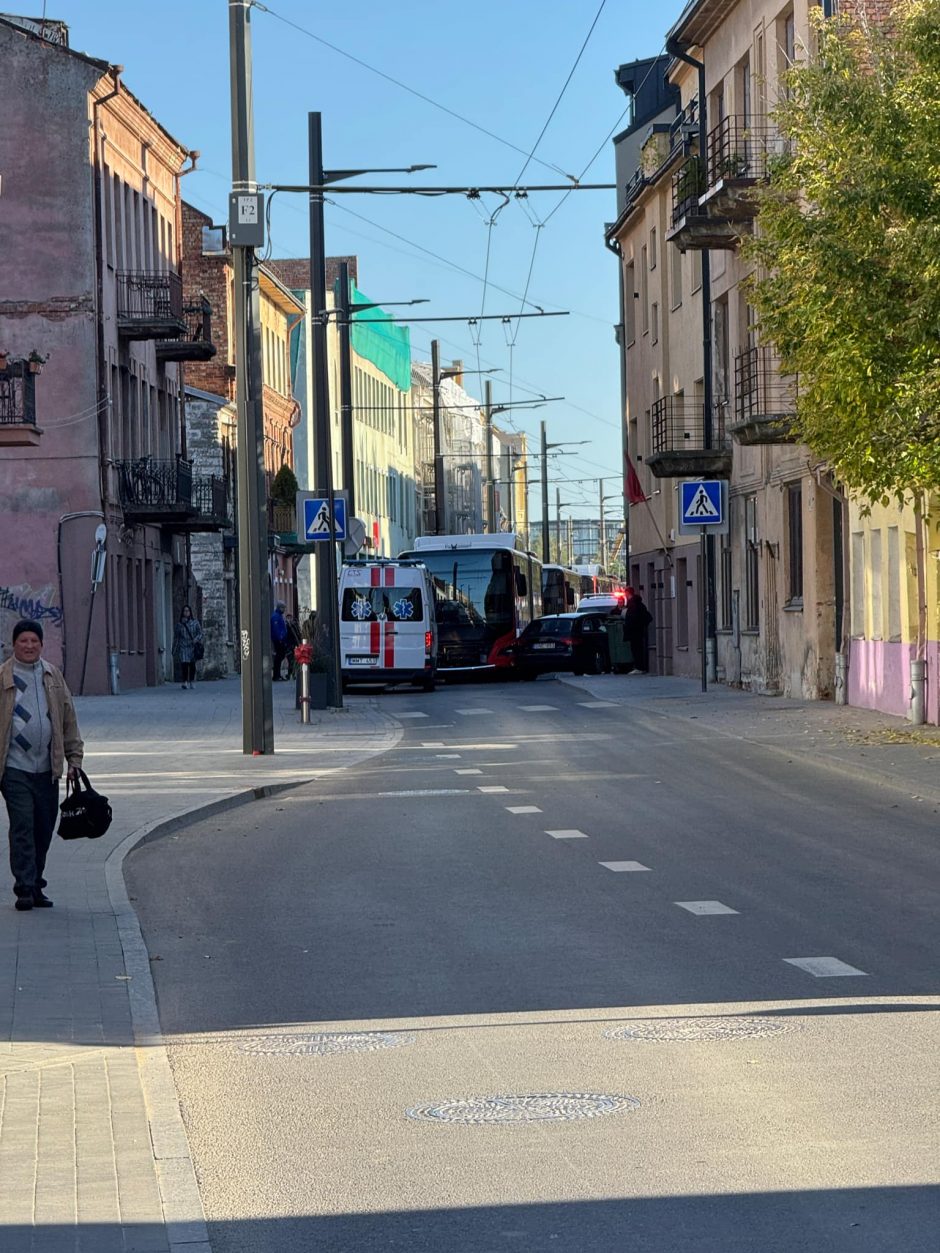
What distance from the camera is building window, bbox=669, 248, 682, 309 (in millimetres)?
46784

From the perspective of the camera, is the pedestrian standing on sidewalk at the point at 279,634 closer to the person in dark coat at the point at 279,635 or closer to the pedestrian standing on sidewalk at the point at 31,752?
the person in dark coat at the point at 279,635

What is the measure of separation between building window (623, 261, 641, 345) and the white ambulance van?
43.3ft

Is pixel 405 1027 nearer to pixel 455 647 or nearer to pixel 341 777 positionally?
pixel 341 777

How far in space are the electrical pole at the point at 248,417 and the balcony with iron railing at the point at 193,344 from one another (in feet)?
97.4

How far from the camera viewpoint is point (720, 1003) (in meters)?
8.73

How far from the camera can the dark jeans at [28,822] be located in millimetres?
11938

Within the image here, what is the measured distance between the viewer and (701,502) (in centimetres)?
3291

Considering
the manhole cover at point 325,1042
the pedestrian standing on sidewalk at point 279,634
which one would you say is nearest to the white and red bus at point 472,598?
the pedestrian standing on sidewalk at point 279,634

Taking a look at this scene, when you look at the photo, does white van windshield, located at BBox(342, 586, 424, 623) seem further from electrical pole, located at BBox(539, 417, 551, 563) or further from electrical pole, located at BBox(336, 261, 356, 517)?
electrical pole, located at BBox(539, 417, 551, 563)

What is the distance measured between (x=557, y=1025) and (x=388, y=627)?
34874 mm

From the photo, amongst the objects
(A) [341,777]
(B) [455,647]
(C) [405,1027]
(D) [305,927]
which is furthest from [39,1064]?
(B) [455,647]

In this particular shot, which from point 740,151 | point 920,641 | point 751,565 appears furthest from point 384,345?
point 920,641

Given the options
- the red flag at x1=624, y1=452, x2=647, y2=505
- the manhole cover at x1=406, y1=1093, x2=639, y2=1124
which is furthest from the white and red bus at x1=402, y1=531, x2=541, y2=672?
the manhole cover at x1=406, y1=1093, x2=639, y2=1124

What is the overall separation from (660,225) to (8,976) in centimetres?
4157
